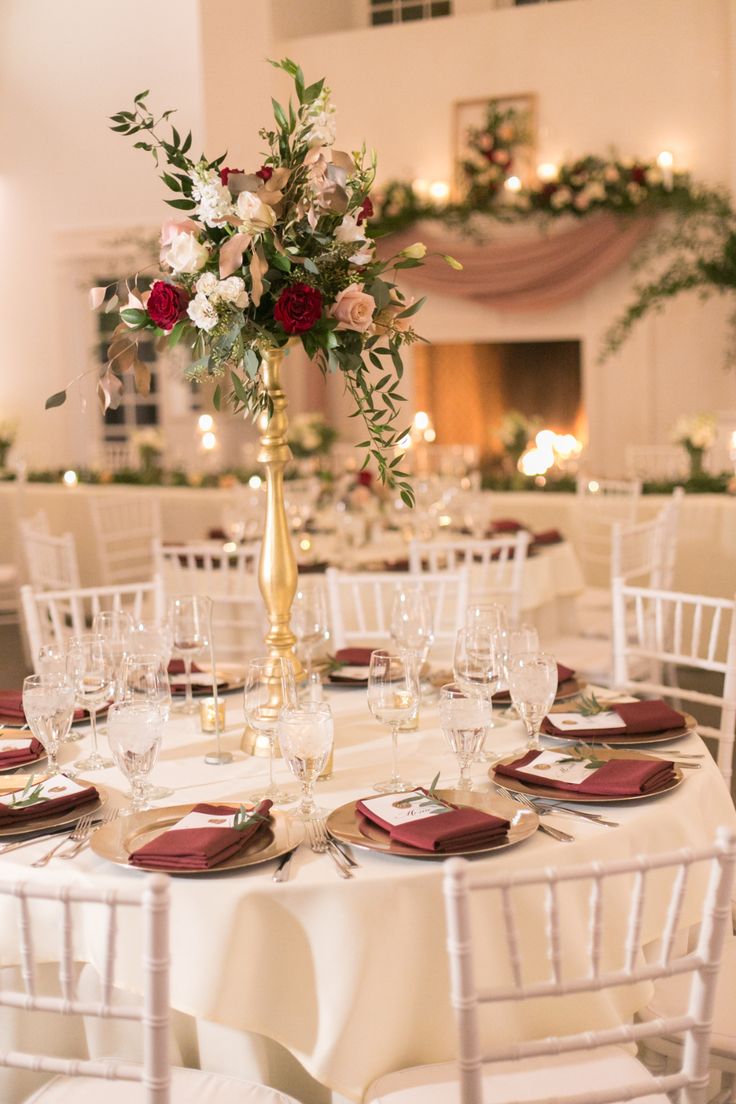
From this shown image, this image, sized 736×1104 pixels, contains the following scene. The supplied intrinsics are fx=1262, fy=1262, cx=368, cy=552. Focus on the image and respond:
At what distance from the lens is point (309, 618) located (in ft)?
9.48

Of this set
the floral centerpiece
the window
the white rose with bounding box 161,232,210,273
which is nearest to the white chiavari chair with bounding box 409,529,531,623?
the white rose with bounding box 161,232,210,273

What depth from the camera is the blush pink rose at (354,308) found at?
237 centimetres

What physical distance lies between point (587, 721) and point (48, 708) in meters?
1.09

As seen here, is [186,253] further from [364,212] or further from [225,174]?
[364,212]

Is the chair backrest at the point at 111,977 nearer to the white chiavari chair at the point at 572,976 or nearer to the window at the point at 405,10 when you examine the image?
the white chiavari chair at the point at 572,976

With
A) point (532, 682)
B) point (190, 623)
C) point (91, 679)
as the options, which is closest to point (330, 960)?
point (532, 682)

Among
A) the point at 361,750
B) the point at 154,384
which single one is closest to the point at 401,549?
the point at 361,750

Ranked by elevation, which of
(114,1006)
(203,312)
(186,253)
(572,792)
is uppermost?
(186,253)

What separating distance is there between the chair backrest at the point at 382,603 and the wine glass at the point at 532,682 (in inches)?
47.6

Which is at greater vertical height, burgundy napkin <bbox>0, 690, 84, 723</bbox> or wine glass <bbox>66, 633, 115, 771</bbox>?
wine glass <bbox>66, 633, 115, 771</bbox>

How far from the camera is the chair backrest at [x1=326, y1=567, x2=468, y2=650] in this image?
3.71m

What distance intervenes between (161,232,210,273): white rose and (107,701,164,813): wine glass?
2.69 ft

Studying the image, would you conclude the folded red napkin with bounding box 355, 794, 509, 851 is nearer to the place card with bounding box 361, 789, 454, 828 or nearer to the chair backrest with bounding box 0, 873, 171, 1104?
the place card with bounding box 361, 789, 454, 828

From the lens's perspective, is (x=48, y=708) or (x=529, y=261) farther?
(x=529, y=261)
